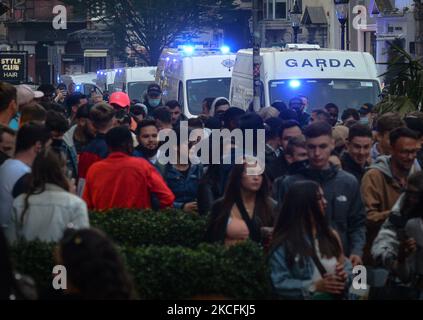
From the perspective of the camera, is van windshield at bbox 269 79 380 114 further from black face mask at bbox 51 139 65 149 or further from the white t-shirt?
the white t-shirt

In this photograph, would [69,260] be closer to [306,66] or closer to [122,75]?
[306,66]

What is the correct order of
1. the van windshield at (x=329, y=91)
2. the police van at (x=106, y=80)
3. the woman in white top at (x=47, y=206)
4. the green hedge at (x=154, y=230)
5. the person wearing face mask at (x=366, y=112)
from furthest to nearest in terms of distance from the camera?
1. the police van at (x=106, y=80)
2. the van windshield at (x=329, y=91)
3. the person wearing face mask at (x=366, y=112)
4. the green hedge at (x=154, y=230)
5. the woman in white top at (x=47, y=206)

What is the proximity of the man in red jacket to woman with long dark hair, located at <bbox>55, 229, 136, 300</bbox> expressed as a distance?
4.66 meters

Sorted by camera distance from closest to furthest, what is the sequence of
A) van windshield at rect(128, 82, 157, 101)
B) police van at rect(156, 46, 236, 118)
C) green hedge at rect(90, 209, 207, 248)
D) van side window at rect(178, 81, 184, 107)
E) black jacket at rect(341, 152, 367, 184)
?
green hedge at rect(90, 209, 207, 248) < black jacket at rect(341, 152, 367, 184) < police van at rect(156, 46, 236, 118) < van side window at rect(178, 81, 184, 107) < van windshield at rect(128, 82, 157, 101)

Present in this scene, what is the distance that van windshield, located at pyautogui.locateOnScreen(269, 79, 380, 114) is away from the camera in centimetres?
2142

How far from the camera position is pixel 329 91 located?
2161cm

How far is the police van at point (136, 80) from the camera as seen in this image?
34025 millimetres

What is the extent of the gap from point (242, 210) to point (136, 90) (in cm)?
2522

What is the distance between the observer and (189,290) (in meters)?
7.96

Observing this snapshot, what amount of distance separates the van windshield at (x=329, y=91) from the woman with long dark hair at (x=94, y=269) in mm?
15743

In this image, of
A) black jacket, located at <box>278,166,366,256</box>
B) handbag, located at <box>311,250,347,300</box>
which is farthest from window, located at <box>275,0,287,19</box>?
handbag, located at <box>311,250,347,300</box>

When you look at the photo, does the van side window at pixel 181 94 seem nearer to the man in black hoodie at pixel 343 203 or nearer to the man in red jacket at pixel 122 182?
the man in red jacket at pixel 122 182

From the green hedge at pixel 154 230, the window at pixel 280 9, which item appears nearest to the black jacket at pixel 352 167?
the green hedge at pixel 154 230

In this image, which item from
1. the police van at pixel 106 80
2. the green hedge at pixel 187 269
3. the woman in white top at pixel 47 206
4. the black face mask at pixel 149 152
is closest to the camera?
the green hedge at pixel 187 269
